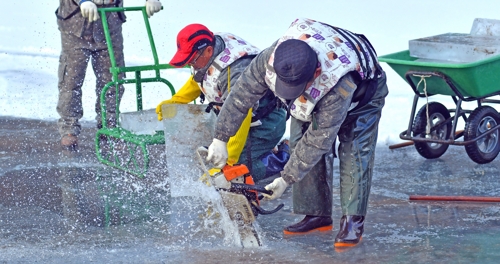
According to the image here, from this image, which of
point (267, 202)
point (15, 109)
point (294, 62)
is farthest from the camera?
point (15, 109)

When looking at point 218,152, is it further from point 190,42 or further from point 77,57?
point 77,57

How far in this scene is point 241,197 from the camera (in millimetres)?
4035

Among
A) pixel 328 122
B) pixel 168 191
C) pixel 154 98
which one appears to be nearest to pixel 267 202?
pixel 168 191

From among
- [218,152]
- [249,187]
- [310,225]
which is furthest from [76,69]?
[249,187]

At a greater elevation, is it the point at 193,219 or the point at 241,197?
the point at 241,197

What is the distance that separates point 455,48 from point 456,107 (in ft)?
1.65

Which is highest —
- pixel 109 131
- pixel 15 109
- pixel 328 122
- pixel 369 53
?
pixel 369 53

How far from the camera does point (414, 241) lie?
14.4 ft

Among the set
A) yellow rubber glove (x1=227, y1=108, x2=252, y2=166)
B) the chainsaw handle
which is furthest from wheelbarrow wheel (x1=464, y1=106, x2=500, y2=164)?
the chainsaw handle

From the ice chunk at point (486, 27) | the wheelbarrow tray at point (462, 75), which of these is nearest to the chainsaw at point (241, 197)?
the wheelbarrow tray at point (462, 75)

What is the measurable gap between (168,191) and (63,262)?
138 cm

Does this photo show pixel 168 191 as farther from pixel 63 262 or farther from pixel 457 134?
pixel 457 134

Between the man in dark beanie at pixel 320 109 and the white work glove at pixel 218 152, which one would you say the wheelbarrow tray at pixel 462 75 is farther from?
the white work glove at pixel 218 152

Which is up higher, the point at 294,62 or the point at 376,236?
the point at 294,62
